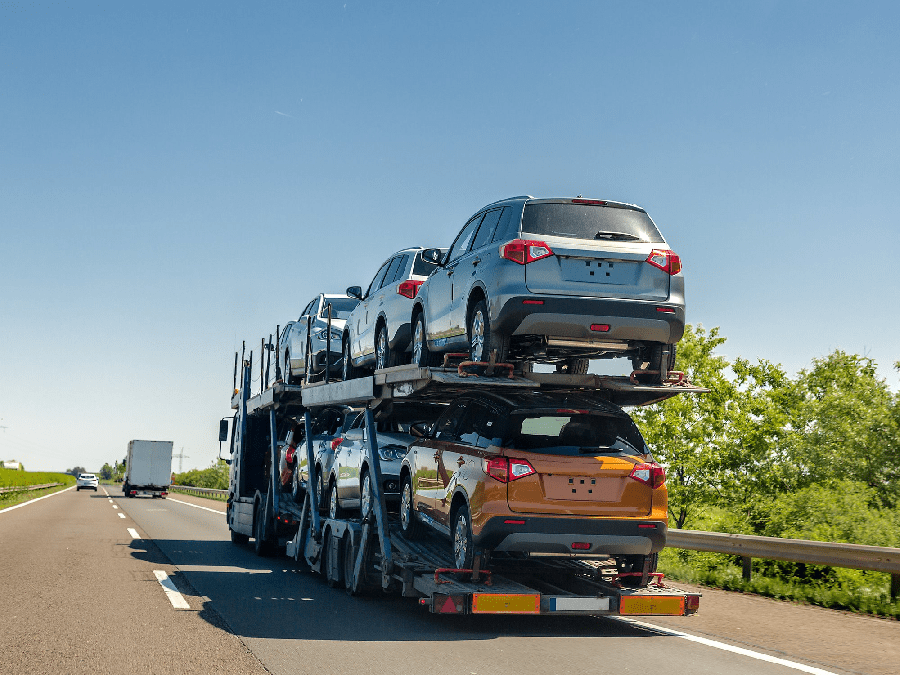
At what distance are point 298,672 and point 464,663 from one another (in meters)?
1.21

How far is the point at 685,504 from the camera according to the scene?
46750 mm

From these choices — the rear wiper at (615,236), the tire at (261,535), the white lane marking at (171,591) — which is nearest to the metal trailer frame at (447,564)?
the rear wiper at (615,236)

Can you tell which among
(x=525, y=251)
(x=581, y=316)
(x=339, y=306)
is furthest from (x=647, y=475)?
(x=339, y=306)

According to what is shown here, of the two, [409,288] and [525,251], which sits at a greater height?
[409,288]

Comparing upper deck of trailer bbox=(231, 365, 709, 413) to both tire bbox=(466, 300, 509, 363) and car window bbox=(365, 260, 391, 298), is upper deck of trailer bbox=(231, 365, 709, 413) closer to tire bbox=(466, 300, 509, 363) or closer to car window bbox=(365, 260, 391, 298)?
tire bbox=(466, 300, 509, 363)

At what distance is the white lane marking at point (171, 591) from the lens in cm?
1029

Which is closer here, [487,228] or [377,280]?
[487,228]

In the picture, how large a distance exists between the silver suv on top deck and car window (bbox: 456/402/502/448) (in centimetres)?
49

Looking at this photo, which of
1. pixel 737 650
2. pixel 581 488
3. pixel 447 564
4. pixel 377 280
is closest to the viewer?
pixel 737 650

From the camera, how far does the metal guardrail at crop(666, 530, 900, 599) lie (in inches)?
389

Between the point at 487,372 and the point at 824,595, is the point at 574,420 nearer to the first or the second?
the point at 487,372

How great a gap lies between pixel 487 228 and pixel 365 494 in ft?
11.9

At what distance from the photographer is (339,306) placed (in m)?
17.5

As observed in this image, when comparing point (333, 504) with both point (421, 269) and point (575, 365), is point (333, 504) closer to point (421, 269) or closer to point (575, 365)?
point (421, 269)
